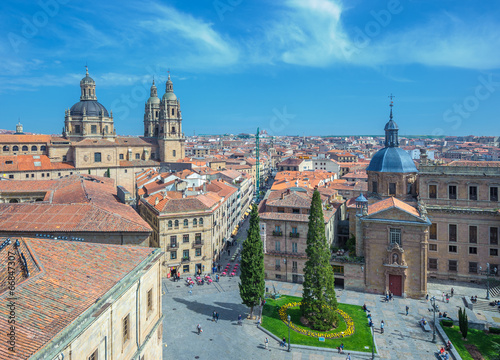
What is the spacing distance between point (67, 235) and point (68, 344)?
1465 centimetres

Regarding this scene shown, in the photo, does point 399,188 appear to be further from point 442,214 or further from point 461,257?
point 461,257

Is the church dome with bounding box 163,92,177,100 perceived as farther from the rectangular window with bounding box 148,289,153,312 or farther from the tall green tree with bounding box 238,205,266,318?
the rectangular window with bounding box 148,289,153,312

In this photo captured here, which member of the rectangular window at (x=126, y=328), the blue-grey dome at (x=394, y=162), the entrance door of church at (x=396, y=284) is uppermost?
the blue-grey dome at (x=394, y=162)

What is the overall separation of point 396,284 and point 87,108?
8973 centimetres

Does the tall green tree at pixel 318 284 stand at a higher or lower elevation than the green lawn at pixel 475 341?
higher

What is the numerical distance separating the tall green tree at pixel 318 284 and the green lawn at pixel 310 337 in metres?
1.49

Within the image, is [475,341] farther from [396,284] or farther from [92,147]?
[92,147]

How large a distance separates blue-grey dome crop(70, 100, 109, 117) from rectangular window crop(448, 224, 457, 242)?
89.8 m

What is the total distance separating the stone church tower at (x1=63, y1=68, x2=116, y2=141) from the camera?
9931 centimetres

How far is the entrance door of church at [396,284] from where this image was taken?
138ft

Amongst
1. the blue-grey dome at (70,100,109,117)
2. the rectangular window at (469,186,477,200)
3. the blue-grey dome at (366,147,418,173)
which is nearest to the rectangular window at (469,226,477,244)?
the rectangular window at (469,186,477,200)

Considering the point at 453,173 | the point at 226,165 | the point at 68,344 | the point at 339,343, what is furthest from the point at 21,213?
the point at 226,165

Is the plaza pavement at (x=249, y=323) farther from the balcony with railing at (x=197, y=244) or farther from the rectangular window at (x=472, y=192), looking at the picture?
the rectangular window at (x=472, y=192)

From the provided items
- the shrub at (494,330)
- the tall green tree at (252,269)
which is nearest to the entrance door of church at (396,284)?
the shrub at (494,330)
